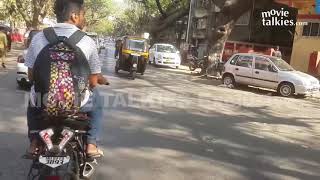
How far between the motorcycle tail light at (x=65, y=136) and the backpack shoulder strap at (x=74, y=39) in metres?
0.72

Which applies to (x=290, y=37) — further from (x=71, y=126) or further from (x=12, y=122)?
(x=71, y=126)

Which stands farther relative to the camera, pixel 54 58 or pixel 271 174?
pixel 271 174

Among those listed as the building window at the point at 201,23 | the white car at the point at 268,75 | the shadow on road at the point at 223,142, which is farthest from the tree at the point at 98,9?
the shadow on road at the point at 223,142

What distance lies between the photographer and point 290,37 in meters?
35.7

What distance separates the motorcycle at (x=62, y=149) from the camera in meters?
3.87

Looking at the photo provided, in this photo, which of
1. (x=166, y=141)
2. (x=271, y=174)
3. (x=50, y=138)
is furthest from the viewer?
(x=166, y=141)

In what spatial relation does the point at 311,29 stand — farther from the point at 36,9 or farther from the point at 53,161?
the point at 53,161

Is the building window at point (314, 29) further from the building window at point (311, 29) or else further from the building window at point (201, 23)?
the building window at point (201, 23)

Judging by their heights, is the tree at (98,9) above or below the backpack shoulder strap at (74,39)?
above

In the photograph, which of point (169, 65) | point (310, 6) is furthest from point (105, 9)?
point (310, 6)

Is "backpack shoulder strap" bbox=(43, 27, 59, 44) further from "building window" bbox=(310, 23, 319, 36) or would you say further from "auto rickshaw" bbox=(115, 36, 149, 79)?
"building window" bbox=(310, 23, 319, 36)

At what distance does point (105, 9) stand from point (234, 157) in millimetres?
84182

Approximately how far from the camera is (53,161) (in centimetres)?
388

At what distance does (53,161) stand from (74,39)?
108cm
